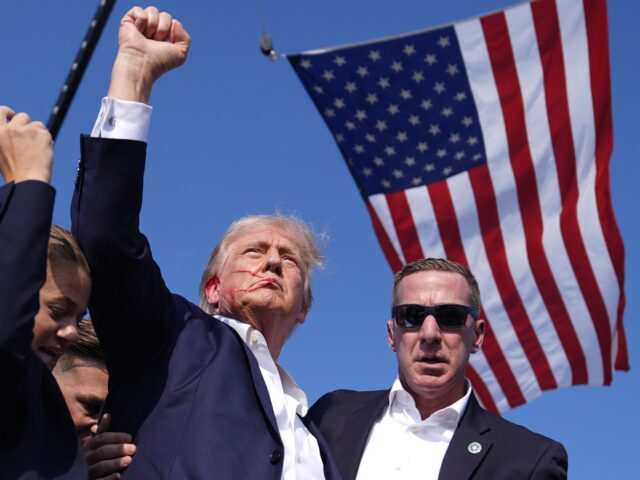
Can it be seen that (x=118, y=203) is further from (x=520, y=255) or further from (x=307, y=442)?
(x=520, y=255)

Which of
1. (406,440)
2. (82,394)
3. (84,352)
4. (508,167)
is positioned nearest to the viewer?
(82,394)

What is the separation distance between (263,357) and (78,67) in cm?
125

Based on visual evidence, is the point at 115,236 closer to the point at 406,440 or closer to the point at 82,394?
the point at 82,394

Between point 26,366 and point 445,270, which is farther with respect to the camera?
point 445,270

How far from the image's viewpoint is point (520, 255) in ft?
35.2

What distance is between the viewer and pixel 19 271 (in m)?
2.61

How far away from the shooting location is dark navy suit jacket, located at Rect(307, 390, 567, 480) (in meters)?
4.38

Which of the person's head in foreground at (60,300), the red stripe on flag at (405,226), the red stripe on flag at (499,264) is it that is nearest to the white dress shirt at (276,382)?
the person's head in foreground at (60,300)

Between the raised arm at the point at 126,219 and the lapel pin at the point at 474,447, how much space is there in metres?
1.49

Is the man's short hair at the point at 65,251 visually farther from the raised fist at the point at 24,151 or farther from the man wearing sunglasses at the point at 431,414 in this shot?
the man wearing sunglasses at the point at 431,414

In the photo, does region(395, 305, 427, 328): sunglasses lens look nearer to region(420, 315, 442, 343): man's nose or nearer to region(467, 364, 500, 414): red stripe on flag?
region(420, 315, 442, 343): man's nose

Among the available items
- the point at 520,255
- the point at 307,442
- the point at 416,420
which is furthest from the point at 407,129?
the point at 307,442

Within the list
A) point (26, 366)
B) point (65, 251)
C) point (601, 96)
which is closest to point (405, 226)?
point (601, 96)

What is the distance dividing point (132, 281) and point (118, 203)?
25cm
